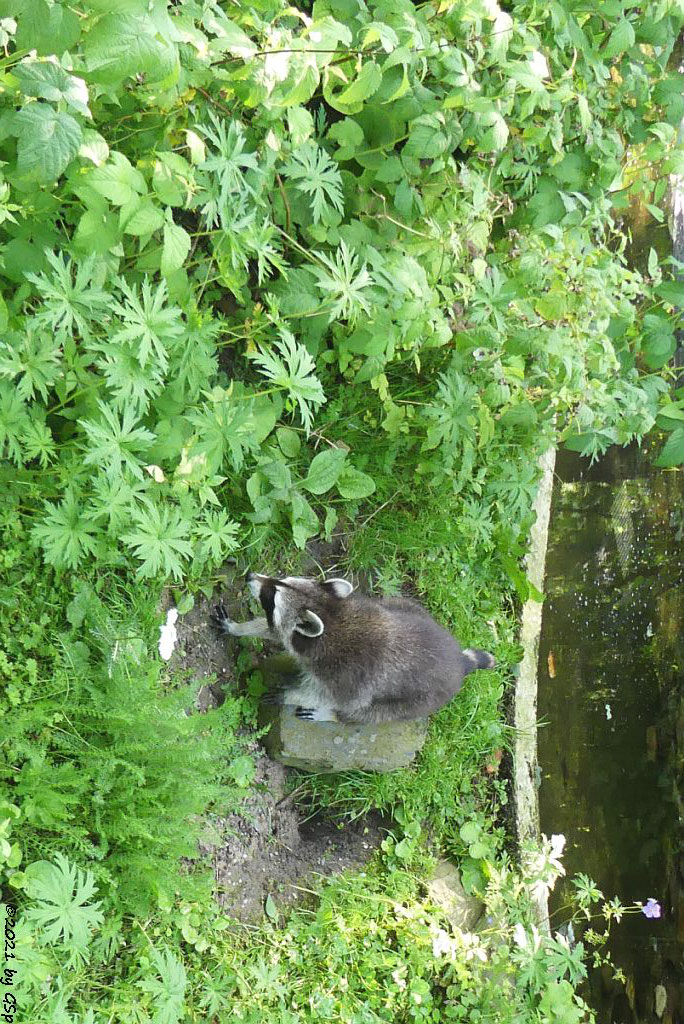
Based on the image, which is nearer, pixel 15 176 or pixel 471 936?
pixel 15 176

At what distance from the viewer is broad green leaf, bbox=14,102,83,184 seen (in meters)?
2.12

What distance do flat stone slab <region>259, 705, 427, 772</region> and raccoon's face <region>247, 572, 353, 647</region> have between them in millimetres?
459

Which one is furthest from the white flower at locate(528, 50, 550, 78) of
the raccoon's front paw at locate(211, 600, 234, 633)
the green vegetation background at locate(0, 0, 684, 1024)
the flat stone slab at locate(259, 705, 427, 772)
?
the flat stone slab at locate(259, 705, 427, 772)

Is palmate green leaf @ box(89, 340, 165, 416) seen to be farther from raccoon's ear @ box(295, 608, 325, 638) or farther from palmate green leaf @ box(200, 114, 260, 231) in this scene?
raccoon's ear @ box(295, 608, 325, 638)

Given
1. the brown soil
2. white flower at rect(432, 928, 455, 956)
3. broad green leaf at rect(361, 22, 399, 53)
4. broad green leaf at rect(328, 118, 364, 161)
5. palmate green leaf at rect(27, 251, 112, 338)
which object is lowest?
white flower at rect(432, 928, 455, 956)

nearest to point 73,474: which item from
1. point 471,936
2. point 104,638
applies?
point 104,638

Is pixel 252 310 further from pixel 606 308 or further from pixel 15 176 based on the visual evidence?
pixel 606 308

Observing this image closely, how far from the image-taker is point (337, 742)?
400 centimetres

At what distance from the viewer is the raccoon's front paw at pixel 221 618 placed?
147 inches

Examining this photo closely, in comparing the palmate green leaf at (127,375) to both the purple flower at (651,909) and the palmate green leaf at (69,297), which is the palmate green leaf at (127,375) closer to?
the palmate green leaf at (69,297)

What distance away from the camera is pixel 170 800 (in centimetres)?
315

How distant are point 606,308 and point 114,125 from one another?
87.2 inches

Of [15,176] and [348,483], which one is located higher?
[15,176]

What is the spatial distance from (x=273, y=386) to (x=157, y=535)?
37.1 inches
